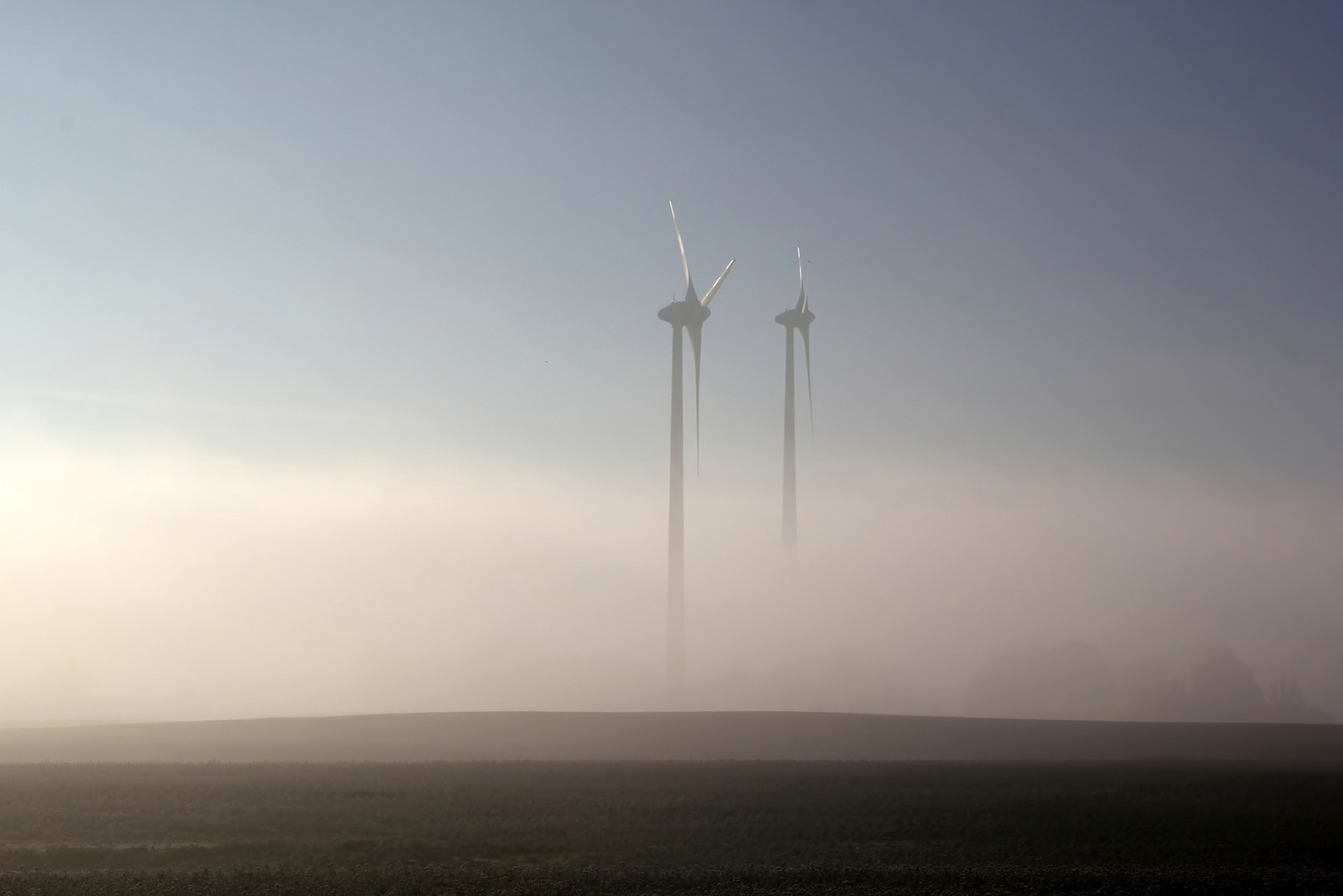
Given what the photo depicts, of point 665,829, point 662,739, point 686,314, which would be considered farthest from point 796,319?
point 665,829

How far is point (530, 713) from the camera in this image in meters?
86.2

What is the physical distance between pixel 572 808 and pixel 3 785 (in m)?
21.2

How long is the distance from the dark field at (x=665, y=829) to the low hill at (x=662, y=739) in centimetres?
994

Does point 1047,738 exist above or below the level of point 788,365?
below

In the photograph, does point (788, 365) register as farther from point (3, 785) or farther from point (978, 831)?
point (3, 785)

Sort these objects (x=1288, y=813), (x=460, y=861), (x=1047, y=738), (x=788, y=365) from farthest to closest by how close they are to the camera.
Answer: (x=788, y=365) < (x=1047, y=738) < (x=1288, y=813) < (x=460, y=861)

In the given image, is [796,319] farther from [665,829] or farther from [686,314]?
[665,829]

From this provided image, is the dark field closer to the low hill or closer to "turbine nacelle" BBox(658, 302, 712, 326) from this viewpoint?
the low hill

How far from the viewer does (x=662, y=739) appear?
63.1 metres

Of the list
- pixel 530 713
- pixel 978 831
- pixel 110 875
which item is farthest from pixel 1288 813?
pixel 530 713

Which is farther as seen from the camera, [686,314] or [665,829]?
[686,314]

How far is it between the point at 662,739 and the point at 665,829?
3080 centimetres

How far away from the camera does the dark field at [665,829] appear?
27.0m

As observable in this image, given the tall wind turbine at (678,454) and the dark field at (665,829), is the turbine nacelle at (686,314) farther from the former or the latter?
the dark field at (665,829)
